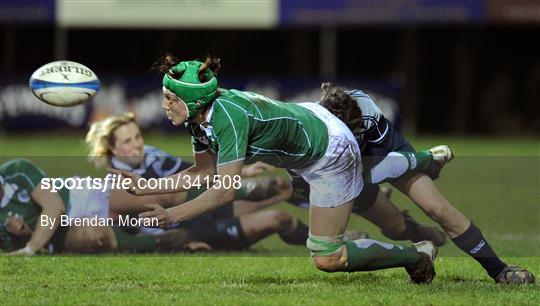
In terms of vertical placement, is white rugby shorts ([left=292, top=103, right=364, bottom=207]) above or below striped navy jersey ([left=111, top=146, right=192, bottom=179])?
above

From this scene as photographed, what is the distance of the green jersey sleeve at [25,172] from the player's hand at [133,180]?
0.62 m

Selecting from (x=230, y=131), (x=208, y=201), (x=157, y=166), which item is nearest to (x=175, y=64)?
(x=230, y=131)

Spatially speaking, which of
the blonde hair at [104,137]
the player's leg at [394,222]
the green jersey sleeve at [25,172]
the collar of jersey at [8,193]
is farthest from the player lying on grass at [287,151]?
the blonde hair at [104,137]

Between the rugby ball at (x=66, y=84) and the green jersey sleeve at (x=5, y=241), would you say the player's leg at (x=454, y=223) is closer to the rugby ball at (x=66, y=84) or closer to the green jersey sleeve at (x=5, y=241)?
the rugby ball at (x=66, y=84)

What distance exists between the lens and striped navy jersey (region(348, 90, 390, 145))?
289 inches

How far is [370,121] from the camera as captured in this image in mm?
7383

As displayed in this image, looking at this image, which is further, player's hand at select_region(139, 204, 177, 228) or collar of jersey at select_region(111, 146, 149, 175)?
collar of jersey at select_region(111, 146, 149, 175)

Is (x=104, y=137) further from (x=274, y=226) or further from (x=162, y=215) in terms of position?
(x=162, y=215)

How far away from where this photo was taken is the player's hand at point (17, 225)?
25.8 ft

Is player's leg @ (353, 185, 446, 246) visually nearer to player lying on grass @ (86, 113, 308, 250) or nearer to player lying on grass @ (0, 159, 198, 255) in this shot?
player lying on grass @ (86, 113, 308, 250)

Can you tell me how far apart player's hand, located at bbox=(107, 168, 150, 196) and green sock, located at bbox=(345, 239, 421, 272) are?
1.32 meters

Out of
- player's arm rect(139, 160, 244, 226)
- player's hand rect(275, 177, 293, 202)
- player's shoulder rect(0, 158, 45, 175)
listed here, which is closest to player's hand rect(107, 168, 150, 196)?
player's arm rect(139, 160, 244, 226)

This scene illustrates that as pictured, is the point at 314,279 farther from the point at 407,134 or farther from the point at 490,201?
the point at 407,134

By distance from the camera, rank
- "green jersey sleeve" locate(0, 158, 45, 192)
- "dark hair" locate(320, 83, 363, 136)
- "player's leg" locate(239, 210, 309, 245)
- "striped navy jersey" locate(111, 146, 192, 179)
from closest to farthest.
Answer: "dark hair" locate(320, 83, 363, 136)
"striped navy jersey" locate(111, 146, 192, 179)
"green jersey sleeve" locate(0, 158, 45, 192)
"player's leg" locate(239, 210, 309, 245)
